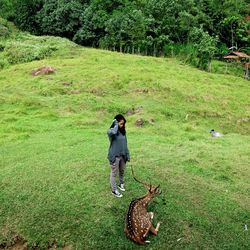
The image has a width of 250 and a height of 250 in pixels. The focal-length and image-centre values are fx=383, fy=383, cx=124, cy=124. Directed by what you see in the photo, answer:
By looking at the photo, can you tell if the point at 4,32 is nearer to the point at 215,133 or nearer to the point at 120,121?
the point at 215,133

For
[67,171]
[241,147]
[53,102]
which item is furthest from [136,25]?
[67,171]

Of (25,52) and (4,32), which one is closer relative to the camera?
(25,52)

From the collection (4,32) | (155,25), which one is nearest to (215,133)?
(155,25)

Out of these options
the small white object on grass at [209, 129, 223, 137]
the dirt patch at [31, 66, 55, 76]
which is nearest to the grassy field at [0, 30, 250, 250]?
the small white object on grass at [209, 129, 223, 137]

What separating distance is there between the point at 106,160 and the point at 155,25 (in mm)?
29373

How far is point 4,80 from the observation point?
29.1 meters

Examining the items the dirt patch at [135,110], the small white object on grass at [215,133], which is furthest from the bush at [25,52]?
the small white object on grass at [215,133]

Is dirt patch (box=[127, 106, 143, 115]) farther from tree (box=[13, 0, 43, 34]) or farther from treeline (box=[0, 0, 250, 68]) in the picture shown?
tree (box=[13, 0, 43, 34])

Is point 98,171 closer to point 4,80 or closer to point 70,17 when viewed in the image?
point 4,80

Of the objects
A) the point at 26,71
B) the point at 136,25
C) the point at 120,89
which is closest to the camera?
the point at 120,89

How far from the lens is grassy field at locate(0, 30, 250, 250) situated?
9.88m

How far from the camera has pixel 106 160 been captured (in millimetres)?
13555

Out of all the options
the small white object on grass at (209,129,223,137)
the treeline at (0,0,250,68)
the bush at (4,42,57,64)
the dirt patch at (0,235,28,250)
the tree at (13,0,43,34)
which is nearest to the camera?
the dirt patch at (0,235,28,250)

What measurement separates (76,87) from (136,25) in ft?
48.6
